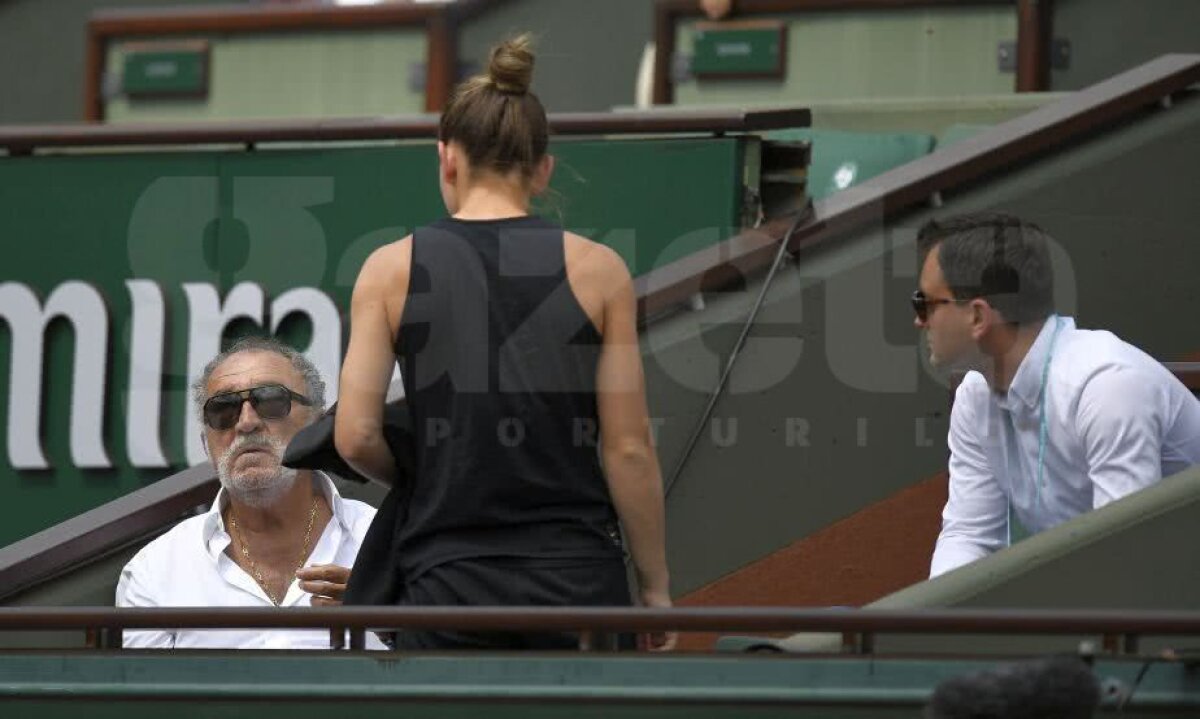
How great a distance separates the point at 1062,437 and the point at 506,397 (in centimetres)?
148

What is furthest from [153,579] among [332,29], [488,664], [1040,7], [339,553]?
[332,29]

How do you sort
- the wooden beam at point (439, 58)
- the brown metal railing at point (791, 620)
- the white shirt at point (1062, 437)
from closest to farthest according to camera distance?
the brown metal railing at point (791, 620) → the white shirt at point (1062, 437) → the wooden beam at point (439, 58)

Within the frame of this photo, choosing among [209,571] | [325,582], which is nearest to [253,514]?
[209,571]

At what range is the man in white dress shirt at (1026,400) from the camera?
182 inches

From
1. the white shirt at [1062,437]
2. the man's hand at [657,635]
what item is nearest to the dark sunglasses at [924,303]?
the white shirt at [1062,437]

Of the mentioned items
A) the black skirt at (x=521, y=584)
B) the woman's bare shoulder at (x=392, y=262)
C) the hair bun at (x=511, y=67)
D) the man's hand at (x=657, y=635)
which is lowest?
the man's hand at (x=657, y=635)

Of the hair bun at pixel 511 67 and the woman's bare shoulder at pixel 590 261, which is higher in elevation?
the hair bun at pixel 511 67

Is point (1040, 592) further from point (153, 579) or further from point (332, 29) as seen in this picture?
point (332, 29)

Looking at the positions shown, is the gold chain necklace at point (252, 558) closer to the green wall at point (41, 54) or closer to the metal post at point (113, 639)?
the metal post at point (113, 639)

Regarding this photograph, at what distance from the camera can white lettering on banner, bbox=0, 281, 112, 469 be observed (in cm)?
741

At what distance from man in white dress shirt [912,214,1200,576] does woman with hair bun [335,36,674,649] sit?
120 centimetres

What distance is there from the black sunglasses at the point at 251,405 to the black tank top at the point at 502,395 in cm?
127

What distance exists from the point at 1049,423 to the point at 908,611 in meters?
1.12

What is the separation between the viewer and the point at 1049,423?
4.78 m
